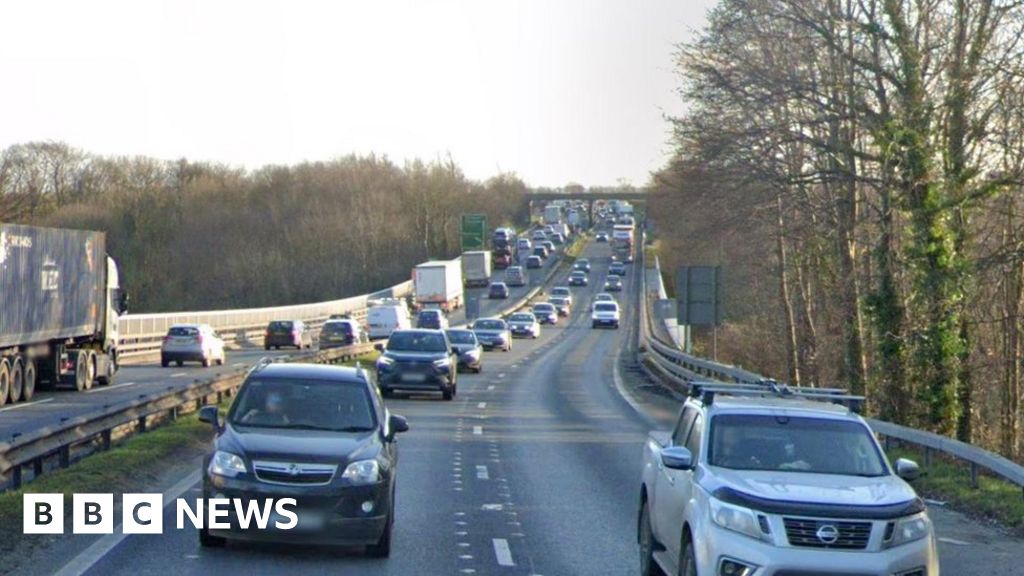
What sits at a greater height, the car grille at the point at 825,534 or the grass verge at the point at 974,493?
the car grille at the point at 825,534

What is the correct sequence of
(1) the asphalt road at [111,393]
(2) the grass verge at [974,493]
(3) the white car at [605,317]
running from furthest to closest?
(3) the white car at [605,317]
(1) the asphalt road at [111,393]
(2) the grass verge at [974,493]

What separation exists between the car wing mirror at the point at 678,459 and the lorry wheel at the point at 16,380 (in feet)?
77.6

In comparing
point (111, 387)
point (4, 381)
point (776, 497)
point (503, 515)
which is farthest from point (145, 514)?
point (111, 387)

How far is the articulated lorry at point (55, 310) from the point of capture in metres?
31.3

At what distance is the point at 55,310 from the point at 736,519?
27.6m

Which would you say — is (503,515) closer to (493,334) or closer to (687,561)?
(687,561)

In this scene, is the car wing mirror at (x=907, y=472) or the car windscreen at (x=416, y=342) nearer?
the car wing mirror at (x=907, y=472)

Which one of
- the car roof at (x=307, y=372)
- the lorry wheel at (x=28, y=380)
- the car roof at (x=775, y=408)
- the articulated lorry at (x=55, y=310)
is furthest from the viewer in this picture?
the lorry wheel at (x=28, y=380)

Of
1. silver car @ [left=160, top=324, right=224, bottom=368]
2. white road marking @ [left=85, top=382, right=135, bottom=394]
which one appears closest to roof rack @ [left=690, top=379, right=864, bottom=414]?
white road marking @ [left=85, top=382, right=135, bottom=394]

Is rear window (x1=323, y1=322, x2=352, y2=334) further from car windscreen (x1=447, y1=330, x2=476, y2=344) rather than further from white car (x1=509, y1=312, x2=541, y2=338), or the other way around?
white car (x1=509, y1=312, x2=541, y2=338)

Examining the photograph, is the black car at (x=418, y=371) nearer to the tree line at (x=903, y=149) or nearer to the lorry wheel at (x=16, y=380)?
the tree line at (x=903, y=149)

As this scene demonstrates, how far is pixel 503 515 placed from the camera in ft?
50.5

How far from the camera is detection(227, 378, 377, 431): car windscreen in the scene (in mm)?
13188

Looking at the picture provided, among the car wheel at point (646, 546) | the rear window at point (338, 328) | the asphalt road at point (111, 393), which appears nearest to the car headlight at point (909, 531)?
the car wheel at point (646, 546)
